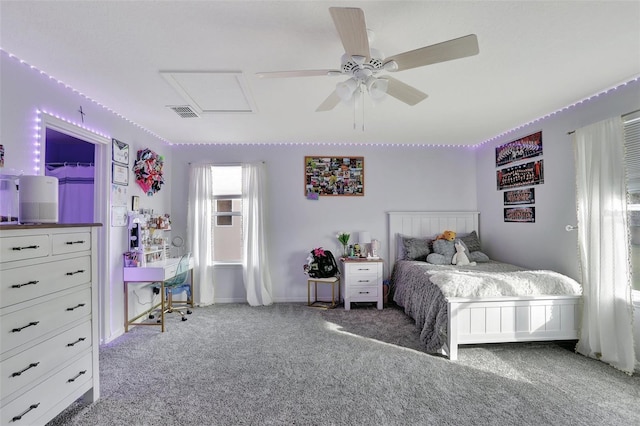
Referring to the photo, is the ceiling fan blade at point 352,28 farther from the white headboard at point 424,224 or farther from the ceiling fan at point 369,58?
the white headboard at point 424,224

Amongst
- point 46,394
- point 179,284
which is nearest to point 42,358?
point 46,394

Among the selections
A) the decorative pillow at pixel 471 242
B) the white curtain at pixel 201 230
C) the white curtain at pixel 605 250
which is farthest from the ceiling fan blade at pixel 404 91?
the white curtain at pixel 201 230

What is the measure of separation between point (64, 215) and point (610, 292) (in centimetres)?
540

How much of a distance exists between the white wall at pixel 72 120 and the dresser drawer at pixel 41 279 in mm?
868

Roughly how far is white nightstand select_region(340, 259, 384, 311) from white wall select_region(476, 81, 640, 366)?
1.79m

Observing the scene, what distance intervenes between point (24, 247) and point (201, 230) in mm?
3031

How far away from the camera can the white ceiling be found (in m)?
1.75

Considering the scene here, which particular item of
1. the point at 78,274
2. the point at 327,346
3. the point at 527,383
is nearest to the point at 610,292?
the point at 527,383

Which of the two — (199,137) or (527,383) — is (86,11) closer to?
(199,137)

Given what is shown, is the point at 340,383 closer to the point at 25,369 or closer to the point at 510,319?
the point at 510,319

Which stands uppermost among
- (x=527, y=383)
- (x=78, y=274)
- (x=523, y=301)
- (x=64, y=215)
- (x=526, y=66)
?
(x=526, y=66)

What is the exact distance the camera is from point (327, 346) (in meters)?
3.12

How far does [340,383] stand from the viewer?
2.42 meters

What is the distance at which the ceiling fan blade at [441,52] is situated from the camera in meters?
1.58
